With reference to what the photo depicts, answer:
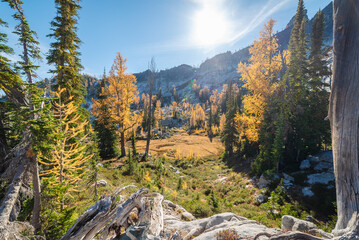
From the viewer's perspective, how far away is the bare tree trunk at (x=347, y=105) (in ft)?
7.92

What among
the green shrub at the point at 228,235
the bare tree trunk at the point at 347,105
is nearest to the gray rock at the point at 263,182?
the green shrub at the point at 228,235

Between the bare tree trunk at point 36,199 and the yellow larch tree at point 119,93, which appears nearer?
the bare tree trunk at point 36,199

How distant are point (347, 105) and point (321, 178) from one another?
1073 cm

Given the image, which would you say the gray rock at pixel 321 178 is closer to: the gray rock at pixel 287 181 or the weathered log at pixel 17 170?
the gray rock at pixel 287 181

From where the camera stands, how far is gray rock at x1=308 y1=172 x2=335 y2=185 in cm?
912

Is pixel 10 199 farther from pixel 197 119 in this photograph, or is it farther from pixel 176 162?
pixel 197 119

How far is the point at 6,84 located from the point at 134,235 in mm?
4733

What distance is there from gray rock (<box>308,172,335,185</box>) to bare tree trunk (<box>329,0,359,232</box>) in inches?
385

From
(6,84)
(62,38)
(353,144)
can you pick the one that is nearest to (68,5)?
(62,38)

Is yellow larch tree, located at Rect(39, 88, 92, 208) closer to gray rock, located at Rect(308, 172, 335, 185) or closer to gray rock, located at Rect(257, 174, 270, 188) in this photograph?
gray rock, located at Rect(257, 174, 270, 188)

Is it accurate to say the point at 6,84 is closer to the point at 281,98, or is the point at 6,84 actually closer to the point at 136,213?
the point at 136,213

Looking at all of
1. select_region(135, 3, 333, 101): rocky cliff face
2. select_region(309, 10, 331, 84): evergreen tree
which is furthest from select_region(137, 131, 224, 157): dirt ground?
select_region(135, 3, 333, 101): rocky cliff face

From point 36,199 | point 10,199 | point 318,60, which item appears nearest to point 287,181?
point 36,199

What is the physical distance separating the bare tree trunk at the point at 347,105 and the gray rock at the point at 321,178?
32.1 feet
